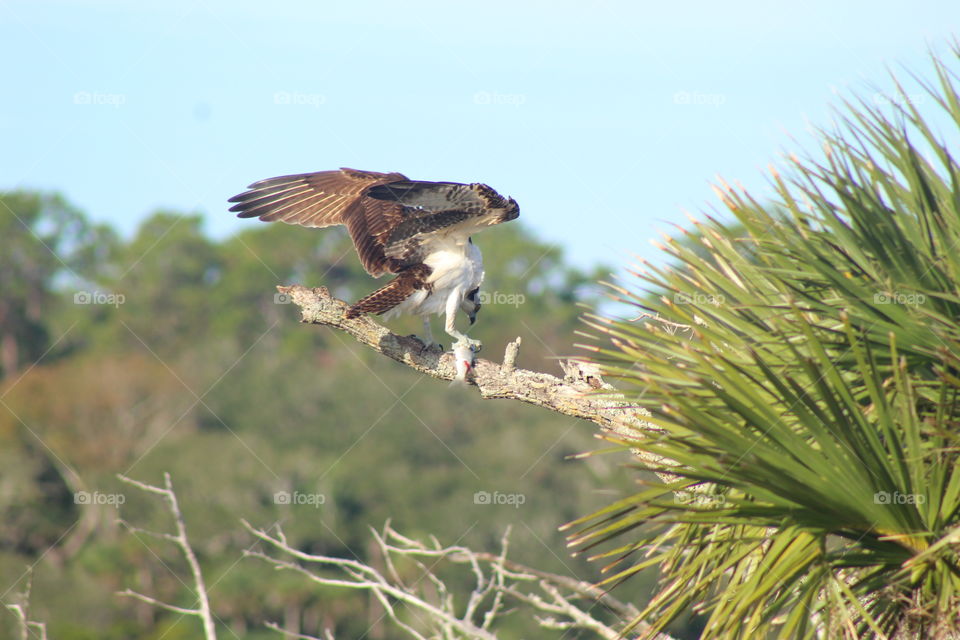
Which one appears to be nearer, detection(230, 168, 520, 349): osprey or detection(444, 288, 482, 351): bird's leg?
detection(230, 168, 520, 349): osprey

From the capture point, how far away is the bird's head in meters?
7.00

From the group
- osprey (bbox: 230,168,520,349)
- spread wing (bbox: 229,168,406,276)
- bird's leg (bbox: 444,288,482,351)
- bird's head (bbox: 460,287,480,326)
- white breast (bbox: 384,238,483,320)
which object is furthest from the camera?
bird's head (bbox: 460,287,480,326)

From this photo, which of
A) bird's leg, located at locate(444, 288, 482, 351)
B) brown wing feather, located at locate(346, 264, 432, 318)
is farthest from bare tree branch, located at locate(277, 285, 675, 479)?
bird's leg, located at locate(444, 288, 482, 351)

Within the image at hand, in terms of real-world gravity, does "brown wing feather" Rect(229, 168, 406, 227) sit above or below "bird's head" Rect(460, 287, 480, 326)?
above

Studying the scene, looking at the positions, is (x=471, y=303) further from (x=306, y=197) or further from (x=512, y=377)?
(x=512, y=377)

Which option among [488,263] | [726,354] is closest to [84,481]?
[488,263]

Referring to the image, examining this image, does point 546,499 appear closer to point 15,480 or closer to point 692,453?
point 15,480

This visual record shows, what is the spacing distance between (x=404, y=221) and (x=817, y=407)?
11.7ft

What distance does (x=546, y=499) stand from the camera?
33.2 metres

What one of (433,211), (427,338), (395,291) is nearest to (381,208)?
(433,211)

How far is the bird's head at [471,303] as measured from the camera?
7.00 m

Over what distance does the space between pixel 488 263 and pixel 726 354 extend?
54466 mm

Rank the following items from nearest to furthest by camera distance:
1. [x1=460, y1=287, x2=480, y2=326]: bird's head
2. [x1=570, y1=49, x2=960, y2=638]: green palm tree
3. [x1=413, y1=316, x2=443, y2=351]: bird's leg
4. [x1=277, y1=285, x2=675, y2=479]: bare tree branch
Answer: [x1=570, y1=49, x2=960, y2=638]: green palm tree
[x1=277, y1=285, x2=675, y2=479]: bare tree branch
[x1=413, y1=316, x2=443, y2=351]: bird's leg
[x1=460, y1=287, x2=480, y2=326]: bird's head

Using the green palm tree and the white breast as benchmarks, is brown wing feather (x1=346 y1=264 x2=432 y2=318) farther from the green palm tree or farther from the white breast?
the green palm tree
